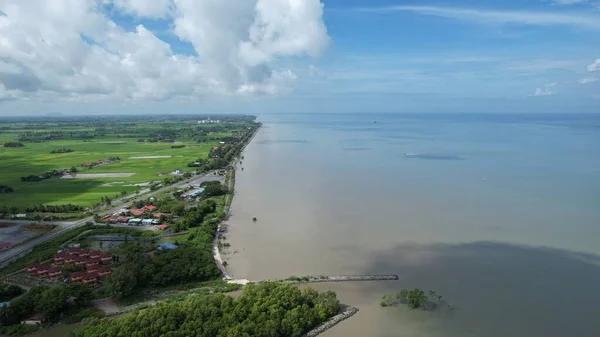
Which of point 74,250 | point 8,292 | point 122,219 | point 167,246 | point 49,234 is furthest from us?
point 122,219

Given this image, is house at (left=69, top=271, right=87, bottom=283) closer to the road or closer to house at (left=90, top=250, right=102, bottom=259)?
house at (left=90, top=250, right=102, bottom=259)

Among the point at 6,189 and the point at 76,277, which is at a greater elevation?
the point at 76,277

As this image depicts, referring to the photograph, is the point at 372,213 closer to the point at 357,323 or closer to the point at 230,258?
the point at 230,258

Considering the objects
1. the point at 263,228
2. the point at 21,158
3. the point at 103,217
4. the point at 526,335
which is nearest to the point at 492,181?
the point at 263,228

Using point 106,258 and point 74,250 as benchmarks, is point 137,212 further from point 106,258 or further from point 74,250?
point 106,258

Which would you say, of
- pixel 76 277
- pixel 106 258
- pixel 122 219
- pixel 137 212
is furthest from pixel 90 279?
pixel 137 212

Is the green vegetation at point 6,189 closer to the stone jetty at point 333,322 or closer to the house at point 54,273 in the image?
the house at point 54,273
